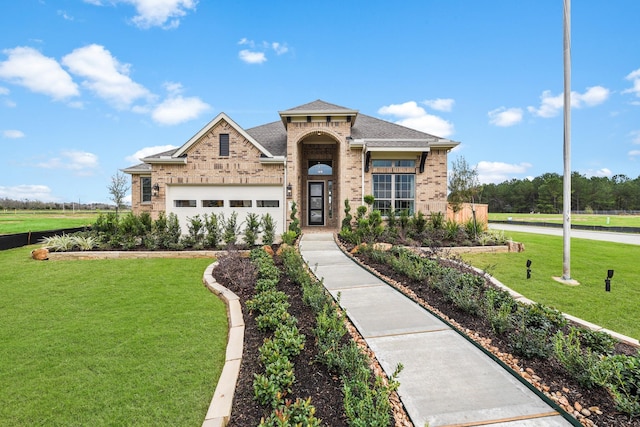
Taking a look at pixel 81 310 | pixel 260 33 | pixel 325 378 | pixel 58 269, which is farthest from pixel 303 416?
pixel 260 33

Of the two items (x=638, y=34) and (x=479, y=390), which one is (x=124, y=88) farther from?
(x=638, y=34)

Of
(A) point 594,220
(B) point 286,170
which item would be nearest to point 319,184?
(B) point 286,170

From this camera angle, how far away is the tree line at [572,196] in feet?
185

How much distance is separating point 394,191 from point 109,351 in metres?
12.0

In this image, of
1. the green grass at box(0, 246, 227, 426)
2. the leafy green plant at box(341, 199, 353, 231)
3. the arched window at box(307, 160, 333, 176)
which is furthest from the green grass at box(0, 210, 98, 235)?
the leafy green plant at box(341, 199, 353, 231)

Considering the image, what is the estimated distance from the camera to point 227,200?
42.7ft

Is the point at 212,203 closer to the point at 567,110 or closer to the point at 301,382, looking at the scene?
the point at 301,382

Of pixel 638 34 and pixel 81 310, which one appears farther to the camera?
pixel 638 34

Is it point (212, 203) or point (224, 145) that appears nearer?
point (224, 145)

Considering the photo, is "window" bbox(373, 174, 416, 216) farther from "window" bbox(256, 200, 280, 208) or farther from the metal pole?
the metal pole

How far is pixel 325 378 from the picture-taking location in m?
3.01

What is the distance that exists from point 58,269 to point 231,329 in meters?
6.98

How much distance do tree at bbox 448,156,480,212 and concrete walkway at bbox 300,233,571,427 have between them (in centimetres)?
968

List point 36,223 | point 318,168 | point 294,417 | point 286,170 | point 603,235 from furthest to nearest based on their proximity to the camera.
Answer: point 36,223
point 603,235
point 318,168
point 286,170
point 294,417
